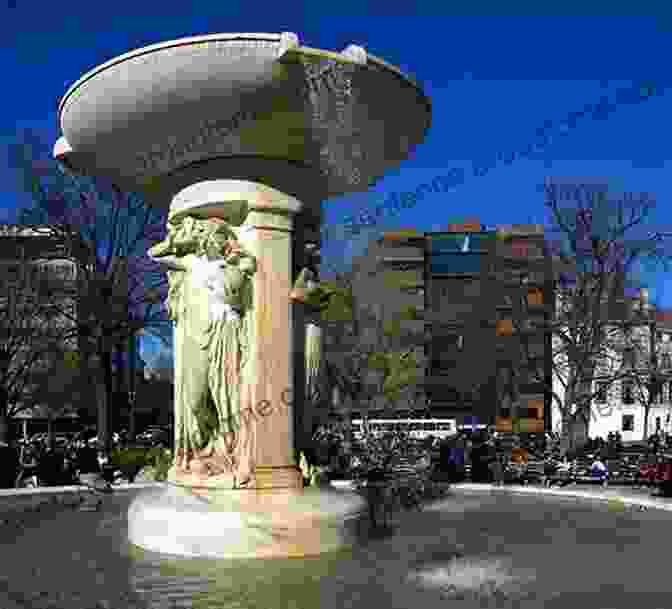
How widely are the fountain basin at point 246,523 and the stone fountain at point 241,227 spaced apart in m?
0.01

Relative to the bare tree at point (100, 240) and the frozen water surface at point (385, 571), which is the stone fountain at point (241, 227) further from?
the bare tree at point (100, 240)

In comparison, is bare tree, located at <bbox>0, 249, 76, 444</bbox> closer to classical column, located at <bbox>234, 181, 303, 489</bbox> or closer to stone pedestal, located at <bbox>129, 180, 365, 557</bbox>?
stone pedestal, located at <bbox>129, 180, 365, 557</bbox>

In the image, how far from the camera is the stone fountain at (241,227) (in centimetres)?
688

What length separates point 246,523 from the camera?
7.07 m

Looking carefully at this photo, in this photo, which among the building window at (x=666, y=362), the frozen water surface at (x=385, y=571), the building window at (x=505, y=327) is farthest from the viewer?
the building window at (x=666, y=362)

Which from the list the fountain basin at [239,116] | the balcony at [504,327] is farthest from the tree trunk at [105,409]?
the balcony at [504,327]

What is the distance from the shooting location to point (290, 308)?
25.8 feet

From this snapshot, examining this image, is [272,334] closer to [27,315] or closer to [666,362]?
[27,315]

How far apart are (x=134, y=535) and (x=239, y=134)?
3.73m

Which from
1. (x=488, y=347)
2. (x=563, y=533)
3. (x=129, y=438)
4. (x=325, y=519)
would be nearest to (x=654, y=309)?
(x=488, y=347)

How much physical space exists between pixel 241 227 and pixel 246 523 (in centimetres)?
268

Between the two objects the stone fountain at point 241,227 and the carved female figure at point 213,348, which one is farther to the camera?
the carved female figure at point 213,348

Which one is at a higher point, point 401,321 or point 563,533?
point 401,321

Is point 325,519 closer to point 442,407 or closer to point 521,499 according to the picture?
point 521,499
